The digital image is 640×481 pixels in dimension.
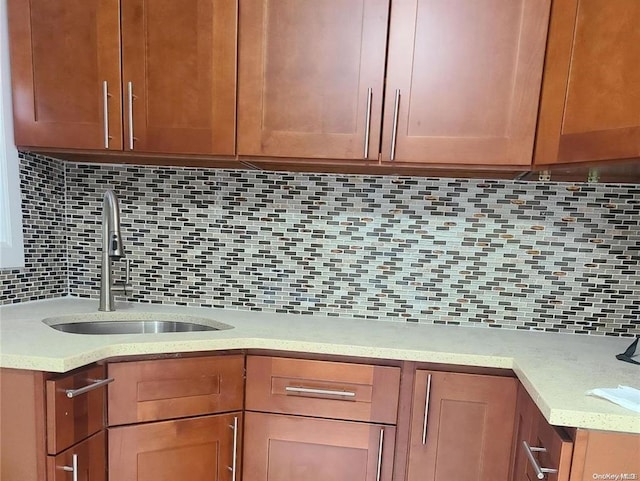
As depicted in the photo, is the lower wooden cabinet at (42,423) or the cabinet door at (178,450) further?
the cabinet door at (178,450)

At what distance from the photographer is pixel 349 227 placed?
1.53m

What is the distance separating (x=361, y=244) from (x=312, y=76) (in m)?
0.65

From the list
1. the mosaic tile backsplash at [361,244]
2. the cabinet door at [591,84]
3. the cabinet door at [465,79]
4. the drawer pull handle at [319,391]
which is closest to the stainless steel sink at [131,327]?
the mosaic tile backsplash at [361,244]

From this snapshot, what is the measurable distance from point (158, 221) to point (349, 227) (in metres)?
0.80

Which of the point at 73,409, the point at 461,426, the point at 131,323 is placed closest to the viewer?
the point at 73,409

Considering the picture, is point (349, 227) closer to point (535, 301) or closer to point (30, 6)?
point (535, 301)

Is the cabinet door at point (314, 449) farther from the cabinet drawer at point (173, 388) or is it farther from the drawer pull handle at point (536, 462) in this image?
the drawer pull handle at point (536, 462)

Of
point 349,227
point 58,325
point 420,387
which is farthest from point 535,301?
point 58,325

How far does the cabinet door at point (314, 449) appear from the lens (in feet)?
3.84

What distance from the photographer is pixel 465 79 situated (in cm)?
117

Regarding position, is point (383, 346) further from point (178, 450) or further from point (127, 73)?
point (127, 73)

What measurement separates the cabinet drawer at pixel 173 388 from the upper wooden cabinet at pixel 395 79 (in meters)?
0.71

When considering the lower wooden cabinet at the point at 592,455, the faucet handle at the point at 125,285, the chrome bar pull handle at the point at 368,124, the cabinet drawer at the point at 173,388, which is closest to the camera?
the lower wooden cabinet at the point at 592,455

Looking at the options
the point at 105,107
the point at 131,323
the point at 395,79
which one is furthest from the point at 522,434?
the point at 105,107
